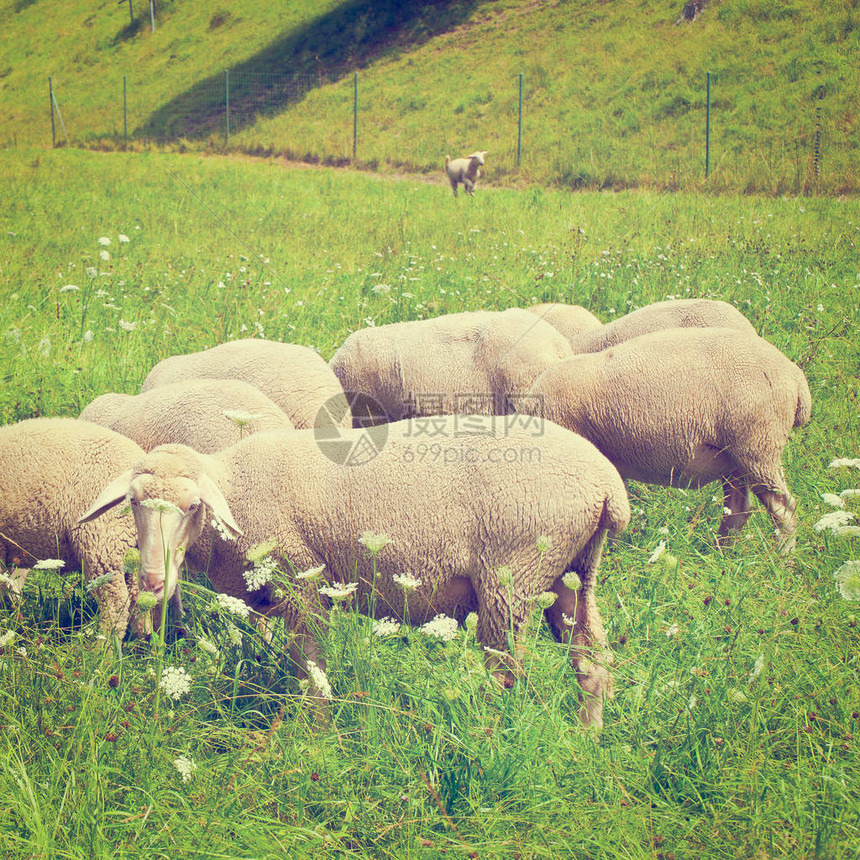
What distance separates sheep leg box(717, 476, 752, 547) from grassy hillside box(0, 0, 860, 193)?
9372 mm

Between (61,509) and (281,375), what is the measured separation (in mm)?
1451

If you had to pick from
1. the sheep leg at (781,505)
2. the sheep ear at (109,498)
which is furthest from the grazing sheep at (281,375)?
the sheep leg at (781,505)

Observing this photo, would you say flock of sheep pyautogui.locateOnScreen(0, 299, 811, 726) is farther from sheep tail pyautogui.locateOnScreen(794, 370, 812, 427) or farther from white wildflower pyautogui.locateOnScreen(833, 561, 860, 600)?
white wildflower pyautogui.locateOnScreen(833, 561, 860, 600)

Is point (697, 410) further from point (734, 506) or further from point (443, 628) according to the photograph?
point (443, 628)

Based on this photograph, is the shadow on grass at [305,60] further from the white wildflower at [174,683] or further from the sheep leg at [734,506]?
the white wildflower at [174,683]

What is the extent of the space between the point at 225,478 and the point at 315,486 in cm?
37

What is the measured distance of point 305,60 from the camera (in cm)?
2786

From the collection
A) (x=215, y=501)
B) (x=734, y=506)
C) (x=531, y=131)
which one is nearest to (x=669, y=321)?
(x=734, y=506)

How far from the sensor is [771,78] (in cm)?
1519

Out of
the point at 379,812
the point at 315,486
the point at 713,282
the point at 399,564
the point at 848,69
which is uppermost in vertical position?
the point at 848,69

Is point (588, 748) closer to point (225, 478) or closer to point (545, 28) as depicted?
point (225, 478)

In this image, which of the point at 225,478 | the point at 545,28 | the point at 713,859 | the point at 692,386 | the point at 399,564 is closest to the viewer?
the point at 713,859

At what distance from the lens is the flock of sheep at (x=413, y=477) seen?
2680mm

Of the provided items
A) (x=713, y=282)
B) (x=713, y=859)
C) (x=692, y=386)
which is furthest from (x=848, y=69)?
(x=713, y=859)
